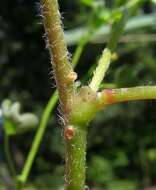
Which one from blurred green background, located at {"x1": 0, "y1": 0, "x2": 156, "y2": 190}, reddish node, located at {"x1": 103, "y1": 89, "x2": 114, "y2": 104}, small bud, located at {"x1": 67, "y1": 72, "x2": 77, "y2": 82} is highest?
blurred green background, located at {"x1": 0, "y1": 0, "x2": 156, "y2": 190}

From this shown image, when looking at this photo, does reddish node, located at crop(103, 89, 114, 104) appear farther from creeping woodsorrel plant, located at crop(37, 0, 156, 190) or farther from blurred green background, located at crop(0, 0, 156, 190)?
blurred green background, located at crop(0, 0, 156, 190)

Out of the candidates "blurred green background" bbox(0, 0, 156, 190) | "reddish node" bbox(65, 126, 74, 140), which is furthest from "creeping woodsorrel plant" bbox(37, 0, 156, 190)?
"blurred green background" bbox(0, 0, 156, 190)

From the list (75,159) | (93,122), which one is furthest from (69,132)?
(93,122)

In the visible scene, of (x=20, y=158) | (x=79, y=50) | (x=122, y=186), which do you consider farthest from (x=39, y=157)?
(x=79, y=50)

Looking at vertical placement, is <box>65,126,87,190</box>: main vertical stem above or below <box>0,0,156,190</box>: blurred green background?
below

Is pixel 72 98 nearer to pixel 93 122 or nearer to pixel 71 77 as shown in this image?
pixel 71 77

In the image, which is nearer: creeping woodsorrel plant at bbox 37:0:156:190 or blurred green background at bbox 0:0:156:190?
creeping woodsorrel plant at bbox 37:0:156:190

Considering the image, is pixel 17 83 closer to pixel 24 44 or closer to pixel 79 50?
pixel 24 44
